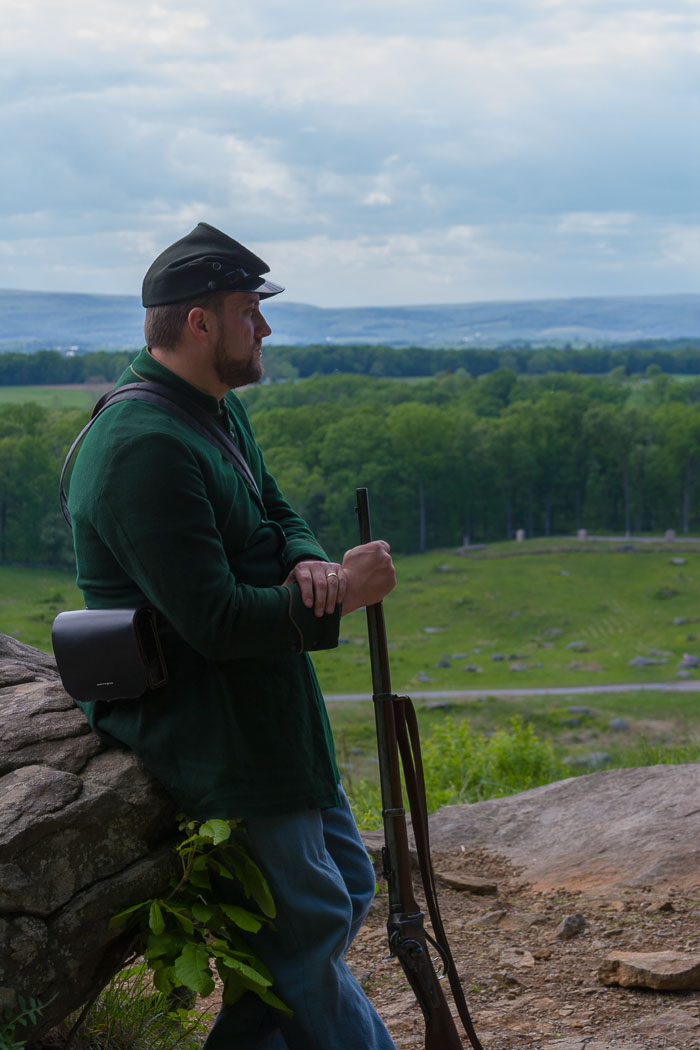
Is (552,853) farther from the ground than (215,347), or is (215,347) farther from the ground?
(215,347)

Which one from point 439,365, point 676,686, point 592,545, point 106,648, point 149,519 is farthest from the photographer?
point 439,365

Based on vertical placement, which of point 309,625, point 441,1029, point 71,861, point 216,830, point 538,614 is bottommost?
point 538,614

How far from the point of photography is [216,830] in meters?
2.14

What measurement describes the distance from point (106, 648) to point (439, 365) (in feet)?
352

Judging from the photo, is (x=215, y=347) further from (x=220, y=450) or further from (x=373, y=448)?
(x=373, y=448)

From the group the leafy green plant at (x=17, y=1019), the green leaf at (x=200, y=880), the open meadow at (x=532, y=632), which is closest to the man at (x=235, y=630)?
the green leaf at (x=200, y=880)

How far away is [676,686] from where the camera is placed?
56.0 meters

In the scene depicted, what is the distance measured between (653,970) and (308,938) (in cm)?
149

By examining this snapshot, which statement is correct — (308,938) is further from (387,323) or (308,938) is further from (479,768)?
(387,323)

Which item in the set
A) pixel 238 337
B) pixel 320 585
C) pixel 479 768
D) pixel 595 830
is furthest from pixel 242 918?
pixel 479 768

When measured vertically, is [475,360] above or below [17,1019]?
above

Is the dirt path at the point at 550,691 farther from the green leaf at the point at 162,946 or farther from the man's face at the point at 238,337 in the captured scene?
the man's face at the point at 238,337

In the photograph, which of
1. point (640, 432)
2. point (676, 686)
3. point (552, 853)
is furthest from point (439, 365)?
point (552, 853)

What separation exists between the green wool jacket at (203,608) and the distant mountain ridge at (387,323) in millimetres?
24859
